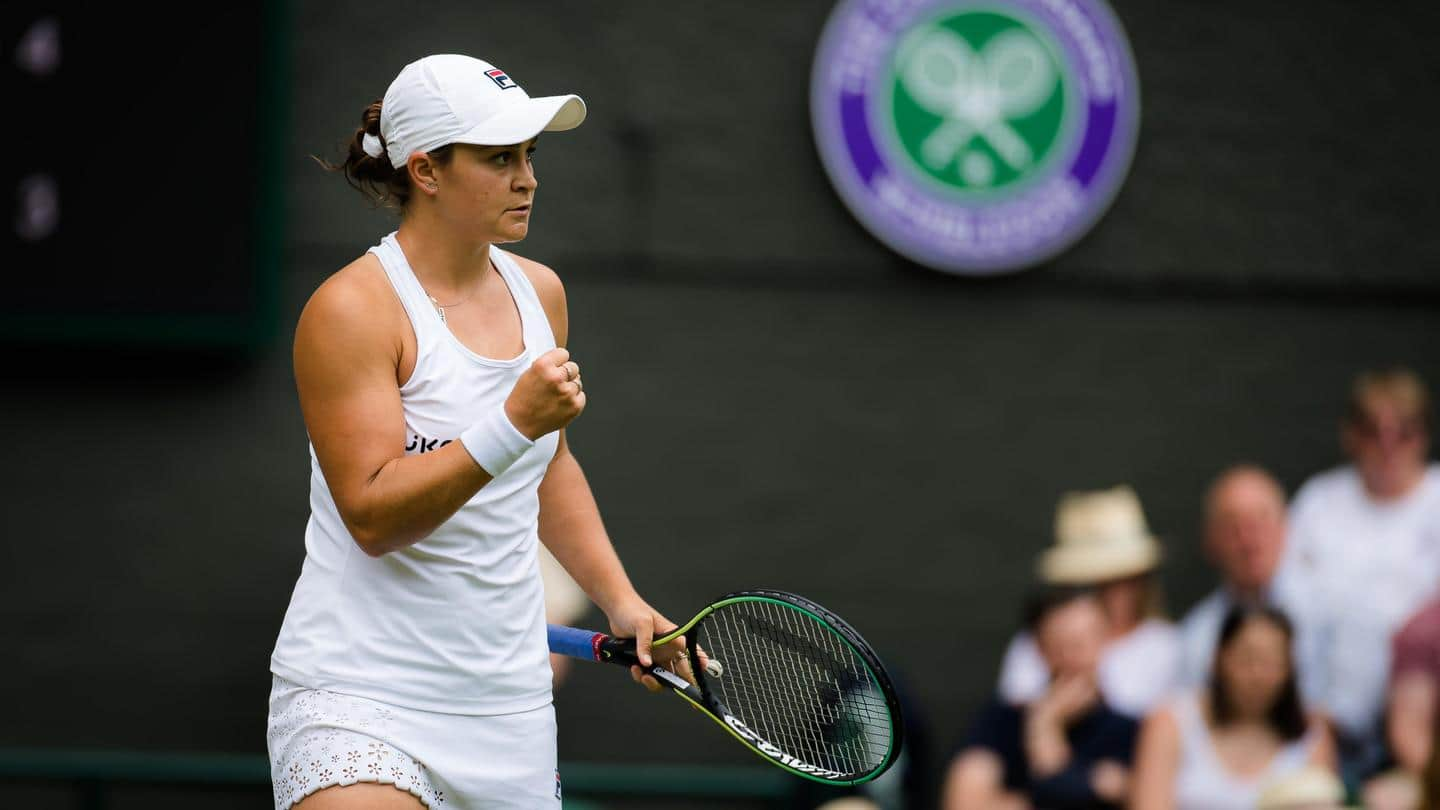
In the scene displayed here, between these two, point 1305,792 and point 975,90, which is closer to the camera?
point 1305,792

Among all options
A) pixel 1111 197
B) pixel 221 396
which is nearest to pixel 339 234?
pixel 221 396

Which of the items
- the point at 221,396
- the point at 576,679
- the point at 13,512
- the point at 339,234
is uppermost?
the point at 339,234

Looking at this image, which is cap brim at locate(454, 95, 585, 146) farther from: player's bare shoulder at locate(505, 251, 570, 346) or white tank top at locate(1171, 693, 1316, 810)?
white tank top at locate(1171, 693, 1316, 810)

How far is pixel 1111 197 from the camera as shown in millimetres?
6906

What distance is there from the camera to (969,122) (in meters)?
6.85

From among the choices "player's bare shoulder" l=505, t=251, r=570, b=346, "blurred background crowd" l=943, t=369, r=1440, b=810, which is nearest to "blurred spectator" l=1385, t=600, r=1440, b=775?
"blurred background crowd" l=943, t=369, r=1440, b=810

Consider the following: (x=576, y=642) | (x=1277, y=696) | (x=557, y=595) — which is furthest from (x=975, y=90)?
(x=576, y=642)

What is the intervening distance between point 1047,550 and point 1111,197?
1.26 metres

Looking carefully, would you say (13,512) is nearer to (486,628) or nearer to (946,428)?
(946,428)

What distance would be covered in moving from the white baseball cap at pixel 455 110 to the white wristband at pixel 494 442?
0.45 metres

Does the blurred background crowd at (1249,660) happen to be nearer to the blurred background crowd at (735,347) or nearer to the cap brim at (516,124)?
the blurred background crowd at (735,347)

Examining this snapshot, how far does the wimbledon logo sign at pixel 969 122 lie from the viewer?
6.79 m

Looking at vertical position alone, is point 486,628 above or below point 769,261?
below

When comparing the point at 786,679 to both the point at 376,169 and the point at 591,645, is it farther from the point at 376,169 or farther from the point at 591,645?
the point at 376,169
